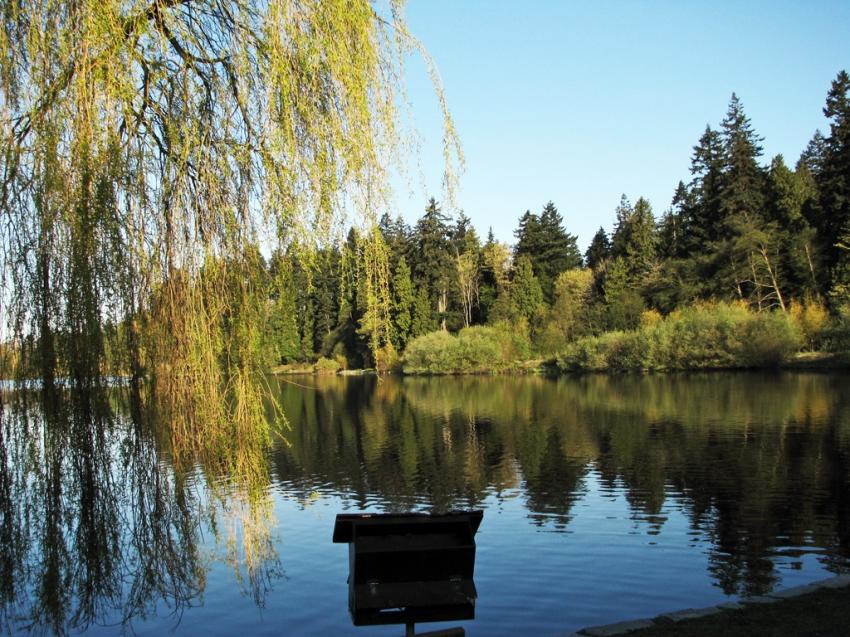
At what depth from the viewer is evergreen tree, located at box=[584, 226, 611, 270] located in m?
88.8

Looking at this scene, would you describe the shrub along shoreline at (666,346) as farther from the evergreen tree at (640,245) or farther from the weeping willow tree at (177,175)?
the weeping willow tree at (177,175)

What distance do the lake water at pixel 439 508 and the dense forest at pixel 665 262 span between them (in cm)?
1678

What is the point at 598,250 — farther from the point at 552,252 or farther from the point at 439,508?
the point at 439,508

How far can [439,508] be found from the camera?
16.0 metres

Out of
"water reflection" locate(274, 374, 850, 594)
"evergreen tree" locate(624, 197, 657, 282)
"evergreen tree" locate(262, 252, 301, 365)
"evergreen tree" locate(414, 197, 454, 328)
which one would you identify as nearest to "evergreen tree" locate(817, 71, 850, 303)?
"water reflection" locate(274, 374, 850, 594)

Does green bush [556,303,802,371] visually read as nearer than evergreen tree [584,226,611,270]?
Yes

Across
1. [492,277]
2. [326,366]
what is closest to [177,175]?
[326,366]

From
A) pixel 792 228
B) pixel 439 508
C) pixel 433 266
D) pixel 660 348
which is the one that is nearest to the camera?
pixel 439 508

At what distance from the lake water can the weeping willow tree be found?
46 centimetres

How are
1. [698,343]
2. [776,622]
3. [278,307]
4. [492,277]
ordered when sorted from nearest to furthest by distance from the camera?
[278,307] < [776,622] < [698,343] < [492,277]

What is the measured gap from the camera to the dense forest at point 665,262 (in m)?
55.2

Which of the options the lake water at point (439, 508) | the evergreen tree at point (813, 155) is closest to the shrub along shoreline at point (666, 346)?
the lake water at point (439, 508)

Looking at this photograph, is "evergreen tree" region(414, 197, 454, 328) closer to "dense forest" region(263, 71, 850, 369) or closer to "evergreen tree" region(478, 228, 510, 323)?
"dense forest" region(263, 71, 850, 369)

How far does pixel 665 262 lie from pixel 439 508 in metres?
59.4
